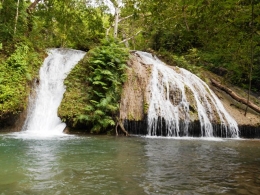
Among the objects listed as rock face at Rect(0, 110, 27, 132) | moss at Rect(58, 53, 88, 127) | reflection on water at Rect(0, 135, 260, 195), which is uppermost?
moss at Rect(58, 53, 88, 127)

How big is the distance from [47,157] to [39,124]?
5.74 meters

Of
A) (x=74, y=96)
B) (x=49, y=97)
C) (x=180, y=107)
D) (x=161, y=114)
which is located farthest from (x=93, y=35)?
(x=180, y=107)

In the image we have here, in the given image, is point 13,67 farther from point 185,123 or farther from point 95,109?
point 185,123

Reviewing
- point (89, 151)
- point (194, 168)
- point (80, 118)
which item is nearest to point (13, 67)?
point (80, 118)

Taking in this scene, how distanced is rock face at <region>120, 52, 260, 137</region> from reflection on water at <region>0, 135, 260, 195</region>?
168 inches

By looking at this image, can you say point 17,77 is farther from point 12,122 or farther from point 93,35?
point 93,35

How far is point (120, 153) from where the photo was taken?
6730 mm

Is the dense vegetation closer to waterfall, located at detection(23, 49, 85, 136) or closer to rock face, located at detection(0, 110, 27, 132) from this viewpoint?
rock face, located at detection(0, 110, 27, 132)

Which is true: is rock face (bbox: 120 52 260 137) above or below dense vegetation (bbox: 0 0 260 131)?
below

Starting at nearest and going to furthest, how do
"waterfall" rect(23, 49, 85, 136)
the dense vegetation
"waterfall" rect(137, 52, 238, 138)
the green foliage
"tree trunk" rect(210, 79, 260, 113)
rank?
1. the dense vegetation
2. the green foliage
3. "waterfall" rect(23, 49, 85, 136)
4. "waterfall" rect(137, 52, 238, 138)
5. "tree trunk" rect(210, 79, 260, 113)

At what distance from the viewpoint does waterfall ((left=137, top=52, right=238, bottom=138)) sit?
11672 mm

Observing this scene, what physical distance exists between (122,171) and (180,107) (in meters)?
7.92

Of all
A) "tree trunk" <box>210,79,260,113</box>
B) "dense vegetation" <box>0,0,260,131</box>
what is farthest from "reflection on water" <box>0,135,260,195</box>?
"tree trunk" <box>210,79,260,113</box>

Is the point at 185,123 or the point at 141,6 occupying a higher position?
the point at 141,6
